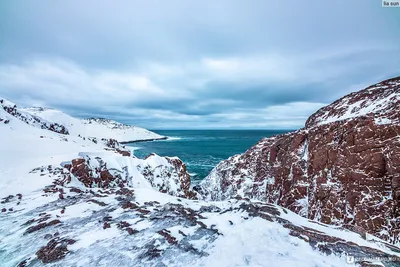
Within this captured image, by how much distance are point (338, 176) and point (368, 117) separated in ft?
22.9

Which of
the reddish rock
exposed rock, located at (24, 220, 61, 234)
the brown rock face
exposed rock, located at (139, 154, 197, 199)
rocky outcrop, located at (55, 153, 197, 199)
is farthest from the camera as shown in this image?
exposed rock, located at (139, 154, 197, 199)

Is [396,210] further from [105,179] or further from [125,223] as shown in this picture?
[105,179]

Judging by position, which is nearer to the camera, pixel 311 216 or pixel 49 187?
pixel 49 187

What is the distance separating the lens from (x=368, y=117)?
2072 cm

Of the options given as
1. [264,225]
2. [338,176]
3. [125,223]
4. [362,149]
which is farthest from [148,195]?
[362,149]

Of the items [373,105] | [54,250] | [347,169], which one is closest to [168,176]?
[54,250]

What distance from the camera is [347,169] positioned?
19859 mm

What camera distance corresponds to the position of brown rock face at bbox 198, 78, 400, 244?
17.1 metres

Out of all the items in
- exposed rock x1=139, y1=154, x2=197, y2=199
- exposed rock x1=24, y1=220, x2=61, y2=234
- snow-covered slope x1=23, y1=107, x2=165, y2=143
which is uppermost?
snow-covered slope x1=23, y1=107, x2=165, y2=143

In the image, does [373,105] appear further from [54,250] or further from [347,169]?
[54,250]

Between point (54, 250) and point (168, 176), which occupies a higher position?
point (54, 250)

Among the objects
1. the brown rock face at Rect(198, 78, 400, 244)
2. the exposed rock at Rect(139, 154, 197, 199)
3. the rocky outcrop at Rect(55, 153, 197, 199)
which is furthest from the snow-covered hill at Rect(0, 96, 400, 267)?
the exposed rock at Rect(139, 154, 197, 199)

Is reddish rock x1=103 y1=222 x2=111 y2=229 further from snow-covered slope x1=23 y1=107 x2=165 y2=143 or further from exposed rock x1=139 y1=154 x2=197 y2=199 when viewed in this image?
snow-covered slope x1=23 y1=107 x2=165 y2=143

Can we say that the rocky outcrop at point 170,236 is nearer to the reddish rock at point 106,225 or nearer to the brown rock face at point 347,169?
the reddish rock at point 106,225
